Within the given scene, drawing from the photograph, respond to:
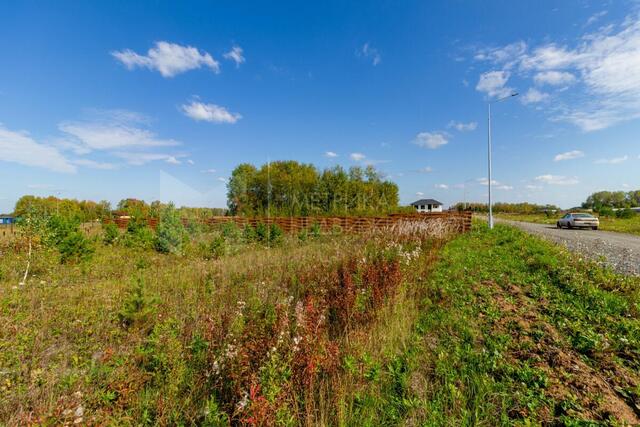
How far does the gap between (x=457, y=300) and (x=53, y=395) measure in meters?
4.58

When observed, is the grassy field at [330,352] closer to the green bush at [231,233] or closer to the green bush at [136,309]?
the green bush at [136,309]

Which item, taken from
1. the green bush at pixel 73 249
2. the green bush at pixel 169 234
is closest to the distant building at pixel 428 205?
the green bush at pixel 169 234

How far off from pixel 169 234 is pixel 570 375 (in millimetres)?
10836

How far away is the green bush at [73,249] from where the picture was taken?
719cm

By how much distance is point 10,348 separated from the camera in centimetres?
253

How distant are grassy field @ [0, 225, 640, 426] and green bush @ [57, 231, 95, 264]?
2764mm

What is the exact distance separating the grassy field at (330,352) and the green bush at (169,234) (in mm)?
4741

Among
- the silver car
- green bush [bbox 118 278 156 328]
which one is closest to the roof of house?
the silver car

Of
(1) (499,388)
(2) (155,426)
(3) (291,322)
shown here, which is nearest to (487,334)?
(1) (499,388)

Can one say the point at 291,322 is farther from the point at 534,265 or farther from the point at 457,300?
the point at 534,265

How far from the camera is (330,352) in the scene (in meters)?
2.23

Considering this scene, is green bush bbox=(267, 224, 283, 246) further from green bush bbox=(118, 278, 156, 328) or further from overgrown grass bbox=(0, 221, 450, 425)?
green bush bbox=(118, 278, 156, 328)

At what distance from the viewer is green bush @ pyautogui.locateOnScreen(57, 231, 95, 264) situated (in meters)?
7.19

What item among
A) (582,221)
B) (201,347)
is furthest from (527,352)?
(582,221)
